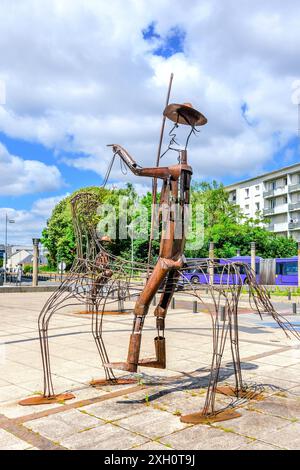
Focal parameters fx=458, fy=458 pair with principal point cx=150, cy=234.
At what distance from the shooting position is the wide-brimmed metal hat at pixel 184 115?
19.6 feet

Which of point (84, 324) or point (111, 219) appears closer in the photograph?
point (84, 324)

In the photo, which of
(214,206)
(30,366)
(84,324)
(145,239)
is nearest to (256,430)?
(30,366)

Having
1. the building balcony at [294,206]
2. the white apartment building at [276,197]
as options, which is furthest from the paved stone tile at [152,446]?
the building balcony at [294,206]

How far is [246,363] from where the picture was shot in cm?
816

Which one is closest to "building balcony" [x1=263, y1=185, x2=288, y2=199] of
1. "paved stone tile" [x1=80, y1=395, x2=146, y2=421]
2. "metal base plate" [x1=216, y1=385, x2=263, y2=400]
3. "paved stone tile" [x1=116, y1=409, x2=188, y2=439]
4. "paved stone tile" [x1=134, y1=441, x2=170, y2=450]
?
"metal base plate" [x1=216, y1=385, x2=263, y2=400]

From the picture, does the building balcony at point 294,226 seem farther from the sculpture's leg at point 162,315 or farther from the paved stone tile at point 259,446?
the paved stone tile at point 259,446

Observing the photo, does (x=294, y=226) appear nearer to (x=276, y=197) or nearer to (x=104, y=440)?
(x=276, y=197)

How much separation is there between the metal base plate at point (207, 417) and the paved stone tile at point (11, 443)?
167cm

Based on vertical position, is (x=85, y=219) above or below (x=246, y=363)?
above

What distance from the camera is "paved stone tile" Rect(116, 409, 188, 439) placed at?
467 centimetres

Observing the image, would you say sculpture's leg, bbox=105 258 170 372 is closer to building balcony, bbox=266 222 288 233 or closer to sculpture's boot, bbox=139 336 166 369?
sculpture's boot, bbox=139 336 166 369

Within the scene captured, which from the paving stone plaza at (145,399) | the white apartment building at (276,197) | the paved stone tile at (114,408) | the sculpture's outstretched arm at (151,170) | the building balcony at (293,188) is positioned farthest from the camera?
the white apartment building at (276,197)

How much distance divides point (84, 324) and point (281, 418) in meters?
8.64
